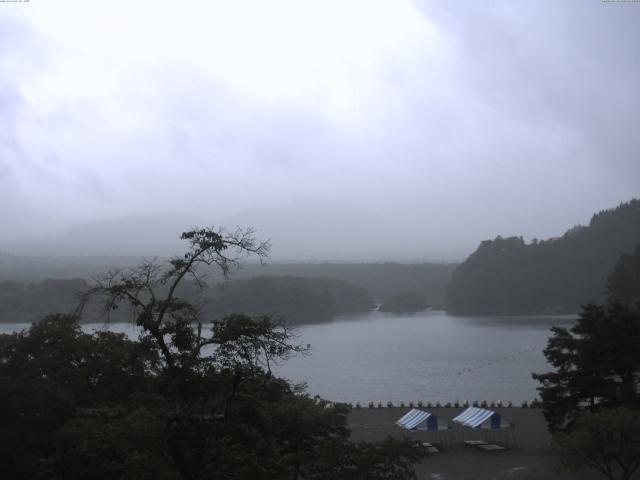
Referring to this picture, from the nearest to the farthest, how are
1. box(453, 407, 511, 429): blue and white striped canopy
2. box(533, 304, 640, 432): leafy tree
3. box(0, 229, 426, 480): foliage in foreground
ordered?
box(0, 229, 426, 480): foliage in foreground → box(533, 304, 640, 432): leafy tree → box(453, 407, 511, 429): blue and white striped canopy

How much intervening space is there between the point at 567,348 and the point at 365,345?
2797 cm

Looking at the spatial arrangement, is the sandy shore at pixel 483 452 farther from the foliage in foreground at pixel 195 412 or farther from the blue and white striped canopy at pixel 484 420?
the foliage in foreground at pixel 195 412

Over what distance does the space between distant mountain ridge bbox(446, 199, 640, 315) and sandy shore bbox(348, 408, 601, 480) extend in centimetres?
5077

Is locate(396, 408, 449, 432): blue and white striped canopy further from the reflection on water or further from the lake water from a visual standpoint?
the reflection on water

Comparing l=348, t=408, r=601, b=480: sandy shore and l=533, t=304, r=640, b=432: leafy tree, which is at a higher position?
l=533, t=304, r=640, b=432: leafy tree

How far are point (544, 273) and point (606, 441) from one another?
201 ft

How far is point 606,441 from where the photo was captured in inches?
396

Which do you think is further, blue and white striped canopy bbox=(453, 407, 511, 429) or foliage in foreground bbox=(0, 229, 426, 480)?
blue and white striped canopy bbox=(453, 407, 511, 429)

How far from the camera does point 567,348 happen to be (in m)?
14.0

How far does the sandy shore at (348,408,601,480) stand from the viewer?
12164mm

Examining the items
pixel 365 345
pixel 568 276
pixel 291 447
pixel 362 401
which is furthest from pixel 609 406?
pixel 568 276

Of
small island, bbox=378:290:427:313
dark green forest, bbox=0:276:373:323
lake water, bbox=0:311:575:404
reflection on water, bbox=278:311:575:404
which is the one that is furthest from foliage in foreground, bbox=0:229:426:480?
small island, bbox=378:290:427:313

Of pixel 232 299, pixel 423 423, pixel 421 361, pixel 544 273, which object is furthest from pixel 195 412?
pixel 544 273

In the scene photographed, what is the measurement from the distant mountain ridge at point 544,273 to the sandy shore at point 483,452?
50769 millimetres
